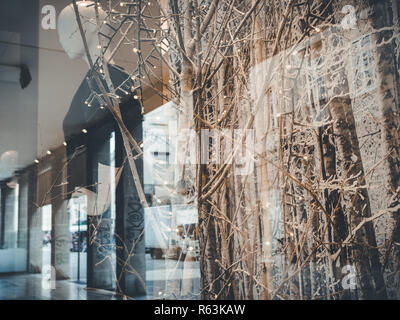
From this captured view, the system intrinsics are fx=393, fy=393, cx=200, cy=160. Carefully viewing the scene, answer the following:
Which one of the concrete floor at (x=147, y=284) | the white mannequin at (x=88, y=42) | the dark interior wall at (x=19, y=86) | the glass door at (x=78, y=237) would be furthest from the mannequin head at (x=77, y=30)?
the concrete floor at (x=147, y=284)

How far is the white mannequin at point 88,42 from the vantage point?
1.98 meters

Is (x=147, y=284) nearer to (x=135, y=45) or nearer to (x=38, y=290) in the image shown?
(x=38, y=290)

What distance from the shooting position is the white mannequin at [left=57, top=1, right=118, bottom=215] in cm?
198

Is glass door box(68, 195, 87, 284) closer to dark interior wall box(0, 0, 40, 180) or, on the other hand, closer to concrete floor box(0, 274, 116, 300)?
concrete floor box(0, 274, 116, 300)

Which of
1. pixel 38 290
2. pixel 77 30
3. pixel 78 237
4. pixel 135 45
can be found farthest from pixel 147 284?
pixel 77 30

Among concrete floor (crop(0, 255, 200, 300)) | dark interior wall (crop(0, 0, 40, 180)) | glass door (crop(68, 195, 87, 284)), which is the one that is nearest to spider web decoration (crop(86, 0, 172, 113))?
Result: dark interior wall (crop(0, 0, 40, 180))

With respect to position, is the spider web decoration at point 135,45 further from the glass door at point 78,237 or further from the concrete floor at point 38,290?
the concrete floor at point 38,290

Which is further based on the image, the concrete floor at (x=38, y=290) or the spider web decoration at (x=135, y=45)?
the spider web decoration at (x=135, y=45)

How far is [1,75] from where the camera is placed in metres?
2.08

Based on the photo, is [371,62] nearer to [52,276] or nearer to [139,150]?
[139,150]

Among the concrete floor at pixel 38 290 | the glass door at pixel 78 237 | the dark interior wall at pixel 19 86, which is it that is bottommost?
the concrete floor at pixel 38 290

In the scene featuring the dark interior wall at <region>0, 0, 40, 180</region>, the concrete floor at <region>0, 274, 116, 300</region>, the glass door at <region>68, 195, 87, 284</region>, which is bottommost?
the concrete floor at <region>0, 274, 116, 300</region>
